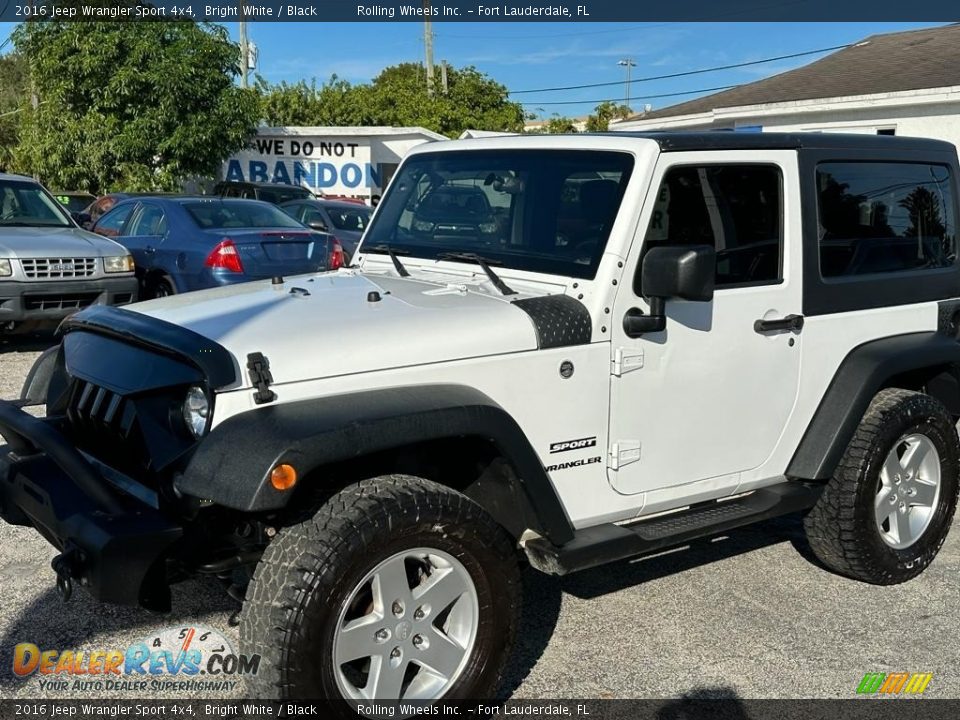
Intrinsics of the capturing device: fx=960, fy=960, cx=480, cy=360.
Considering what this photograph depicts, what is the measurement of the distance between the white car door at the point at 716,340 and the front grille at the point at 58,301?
6919 mm

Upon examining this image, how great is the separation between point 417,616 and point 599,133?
203cm

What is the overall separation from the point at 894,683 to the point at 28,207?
9.18m

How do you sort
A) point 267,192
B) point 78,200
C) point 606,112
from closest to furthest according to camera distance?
point 267,192, point 78,200, point 606,112

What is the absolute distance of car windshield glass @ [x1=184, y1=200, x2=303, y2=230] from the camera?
996 cm

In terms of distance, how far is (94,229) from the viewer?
11.3 m

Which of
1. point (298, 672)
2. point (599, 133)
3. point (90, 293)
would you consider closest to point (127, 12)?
point (90, 293)


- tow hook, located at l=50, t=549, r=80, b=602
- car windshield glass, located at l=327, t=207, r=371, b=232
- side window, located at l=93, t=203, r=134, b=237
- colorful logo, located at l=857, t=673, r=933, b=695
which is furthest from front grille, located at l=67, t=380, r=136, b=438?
car windshield glass, located at l=327, t=207, r=371, b=232

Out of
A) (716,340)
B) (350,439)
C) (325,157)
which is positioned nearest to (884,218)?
(716,340)

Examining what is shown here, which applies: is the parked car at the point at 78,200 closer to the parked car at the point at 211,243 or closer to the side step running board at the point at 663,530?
the parked car at the point at 211,243

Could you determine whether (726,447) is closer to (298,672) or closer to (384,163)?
(298,672)

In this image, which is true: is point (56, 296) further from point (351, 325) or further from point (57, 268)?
point (351, 325)

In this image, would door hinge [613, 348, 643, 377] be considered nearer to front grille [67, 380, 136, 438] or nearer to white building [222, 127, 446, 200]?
front grille [67, 380, 136, 438]

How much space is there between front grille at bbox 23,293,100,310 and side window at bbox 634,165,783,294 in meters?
6.91

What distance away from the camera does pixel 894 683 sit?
3.59 metres
